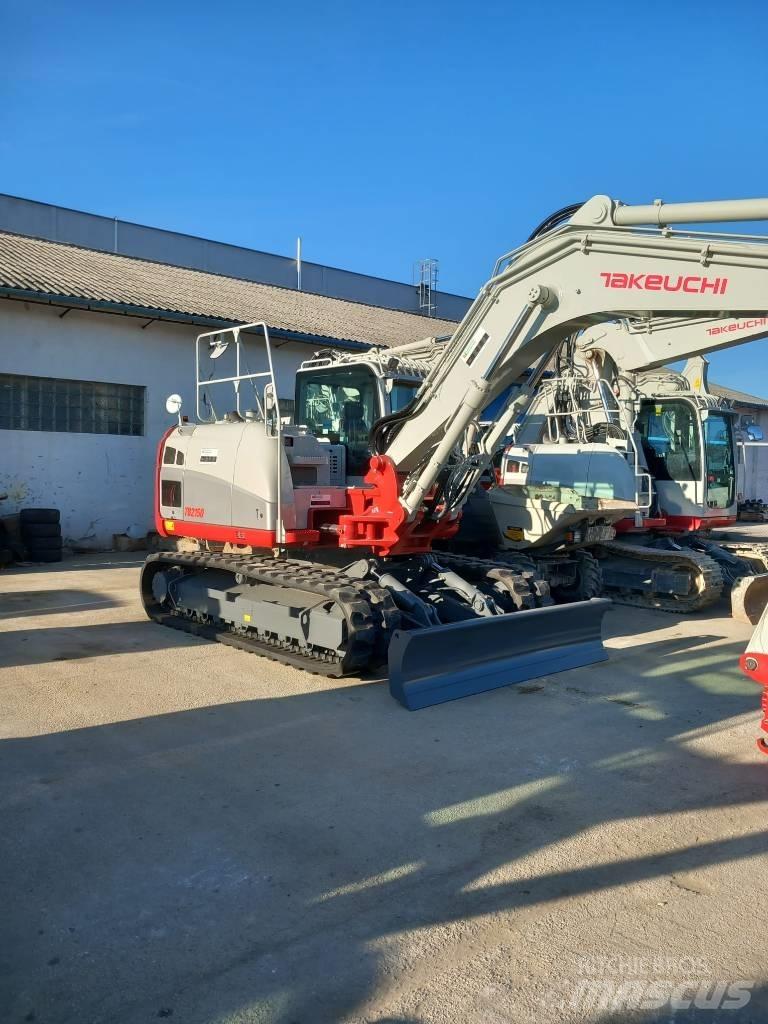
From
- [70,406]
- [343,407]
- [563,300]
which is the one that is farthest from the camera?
[70,406]

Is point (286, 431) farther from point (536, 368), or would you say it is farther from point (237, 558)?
point (536, 368)

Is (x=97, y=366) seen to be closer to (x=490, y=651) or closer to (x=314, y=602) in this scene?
(x=314, y=602)

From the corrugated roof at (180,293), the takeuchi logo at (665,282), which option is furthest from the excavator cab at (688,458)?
the corrugated roof at (180,293)

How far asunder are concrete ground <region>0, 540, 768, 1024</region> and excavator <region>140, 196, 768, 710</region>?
0.51m

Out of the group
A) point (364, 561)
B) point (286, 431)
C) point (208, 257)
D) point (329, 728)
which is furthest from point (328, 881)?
point (208, 257)

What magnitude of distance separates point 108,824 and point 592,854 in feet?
7.90

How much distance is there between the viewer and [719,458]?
12664 millimetres

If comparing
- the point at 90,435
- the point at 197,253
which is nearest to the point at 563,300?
the point at 90,435

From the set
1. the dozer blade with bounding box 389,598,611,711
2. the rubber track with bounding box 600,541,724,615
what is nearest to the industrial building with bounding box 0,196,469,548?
the rubber track with bounding box 600,541,724,615

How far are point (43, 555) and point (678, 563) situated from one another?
989cm

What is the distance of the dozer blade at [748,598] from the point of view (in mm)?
10086

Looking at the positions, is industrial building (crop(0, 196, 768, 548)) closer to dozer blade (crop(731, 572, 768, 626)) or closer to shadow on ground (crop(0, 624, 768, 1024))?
dozer blade (crop(731, 572, 768, 626))

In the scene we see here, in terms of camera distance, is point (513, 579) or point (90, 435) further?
point (90, 435)

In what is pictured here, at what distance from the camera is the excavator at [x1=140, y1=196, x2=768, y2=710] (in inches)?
251
